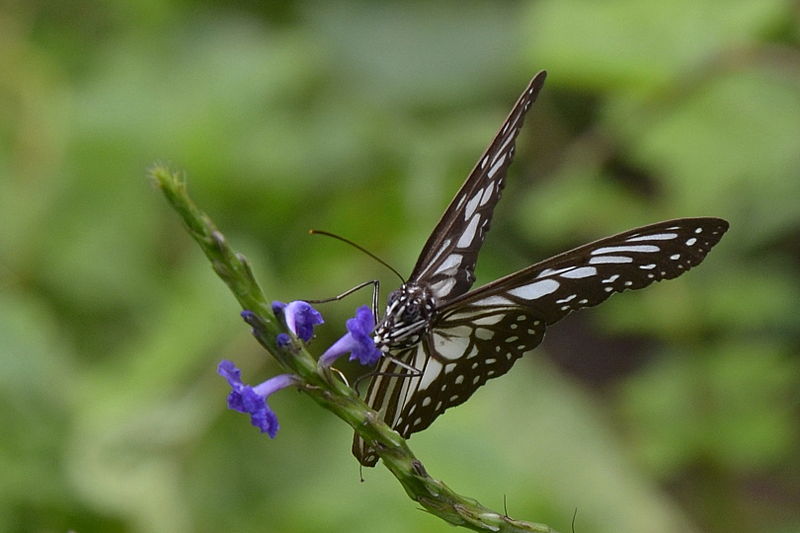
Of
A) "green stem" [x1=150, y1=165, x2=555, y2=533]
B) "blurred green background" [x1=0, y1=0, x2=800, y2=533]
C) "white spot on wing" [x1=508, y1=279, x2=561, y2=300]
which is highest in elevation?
"blurred green background" [x1=0, y1=0, x2=800, y2=533]

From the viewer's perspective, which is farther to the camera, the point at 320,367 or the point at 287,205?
the point at 287,205

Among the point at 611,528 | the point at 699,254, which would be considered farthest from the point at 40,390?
the point at 699,254

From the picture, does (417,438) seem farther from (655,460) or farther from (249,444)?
(655,460)

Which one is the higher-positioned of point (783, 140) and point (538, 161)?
point (538, 161)

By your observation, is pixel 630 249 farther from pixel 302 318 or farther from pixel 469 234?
pixel 302 318

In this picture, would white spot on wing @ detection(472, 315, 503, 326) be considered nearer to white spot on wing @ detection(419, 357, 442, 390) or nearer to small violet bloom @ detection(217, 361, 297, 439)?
white spot on wing @ detection(419, 357, 442, 390)

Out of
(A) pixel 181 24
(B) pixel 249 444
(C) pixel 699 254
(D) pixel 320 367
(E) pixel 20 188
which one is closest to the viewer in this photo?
(D) pixel 320 367

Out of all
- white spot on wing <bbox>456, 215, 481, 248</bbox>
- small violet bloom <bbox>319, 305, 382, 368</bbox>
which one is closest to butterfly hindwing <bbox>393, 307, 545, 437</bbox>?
white spot on wing <bbox>456, 215, 481, 248</bbox>

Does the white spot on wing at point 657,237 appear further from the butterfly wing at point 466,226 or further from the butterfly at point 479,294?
the butterfly wing at point 466,226
